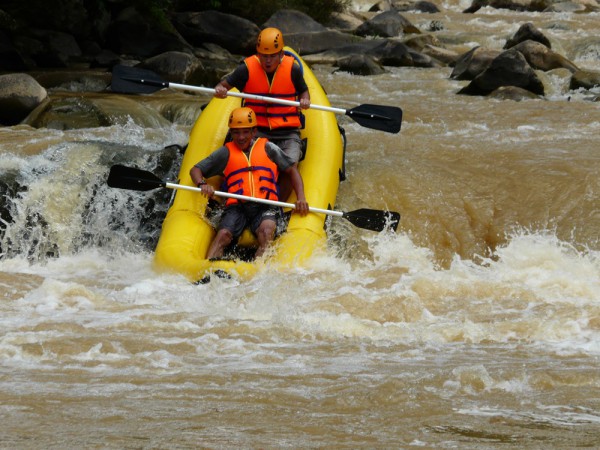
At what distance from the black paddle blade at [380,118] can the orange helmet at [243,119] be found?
3.54 feet

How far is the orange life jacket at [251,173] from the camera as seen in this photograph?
6.49 meters

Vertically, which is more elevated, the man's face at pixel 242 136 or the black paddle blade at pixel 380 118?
the black paddle blade at pixel 380 118

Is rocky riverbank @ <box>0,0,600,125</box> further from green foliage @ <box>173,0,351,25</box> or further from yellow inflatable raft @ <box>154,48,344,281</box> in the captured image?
yellow inflatable raft @ <box>154,48,344,281</box>

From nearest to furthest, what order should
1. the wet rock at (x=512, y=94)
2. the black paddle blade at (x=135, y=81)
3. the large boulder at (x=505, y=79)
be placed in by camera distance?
1. the black paddle blade at (x=135, y=81)
2. the wet rock at (x=512, y=94)
3. the large boulder at (x=505, y=79)

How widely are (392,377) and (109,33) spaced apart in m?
12.9

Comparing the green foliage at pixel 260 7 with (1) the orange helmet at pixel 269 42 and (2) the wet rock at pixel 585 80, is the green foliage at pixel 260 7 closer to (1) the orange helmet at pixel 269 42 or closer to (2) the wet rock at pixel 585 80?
(2) the wet rock at pixel 585 80

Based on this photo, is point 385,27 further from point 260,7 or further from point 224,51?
point 224,51

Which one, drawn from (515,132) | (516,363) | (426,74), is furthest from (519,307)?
(426,74)

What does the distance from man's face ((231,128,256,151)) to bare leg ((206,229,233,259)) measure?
583 mm

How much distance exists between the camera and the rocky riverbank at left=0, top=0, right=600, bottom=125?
1267cm

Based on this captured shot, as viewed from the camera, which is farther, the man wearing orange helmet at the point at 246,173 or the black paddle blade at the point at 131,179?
the black paddle blade at the point at 131,179

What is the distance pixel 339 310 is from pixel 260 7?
14.2 metres

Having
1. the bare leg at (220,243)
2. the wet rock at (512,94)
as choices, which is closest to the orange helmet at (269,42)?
the bare leg at (220,243)

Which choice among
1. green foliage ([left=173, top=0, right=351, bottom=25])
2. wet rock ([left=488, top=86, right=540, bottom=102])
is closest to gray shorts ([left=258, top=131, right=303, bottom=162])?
wet rock ([left=488, top=86, right=540, bottom=102])
